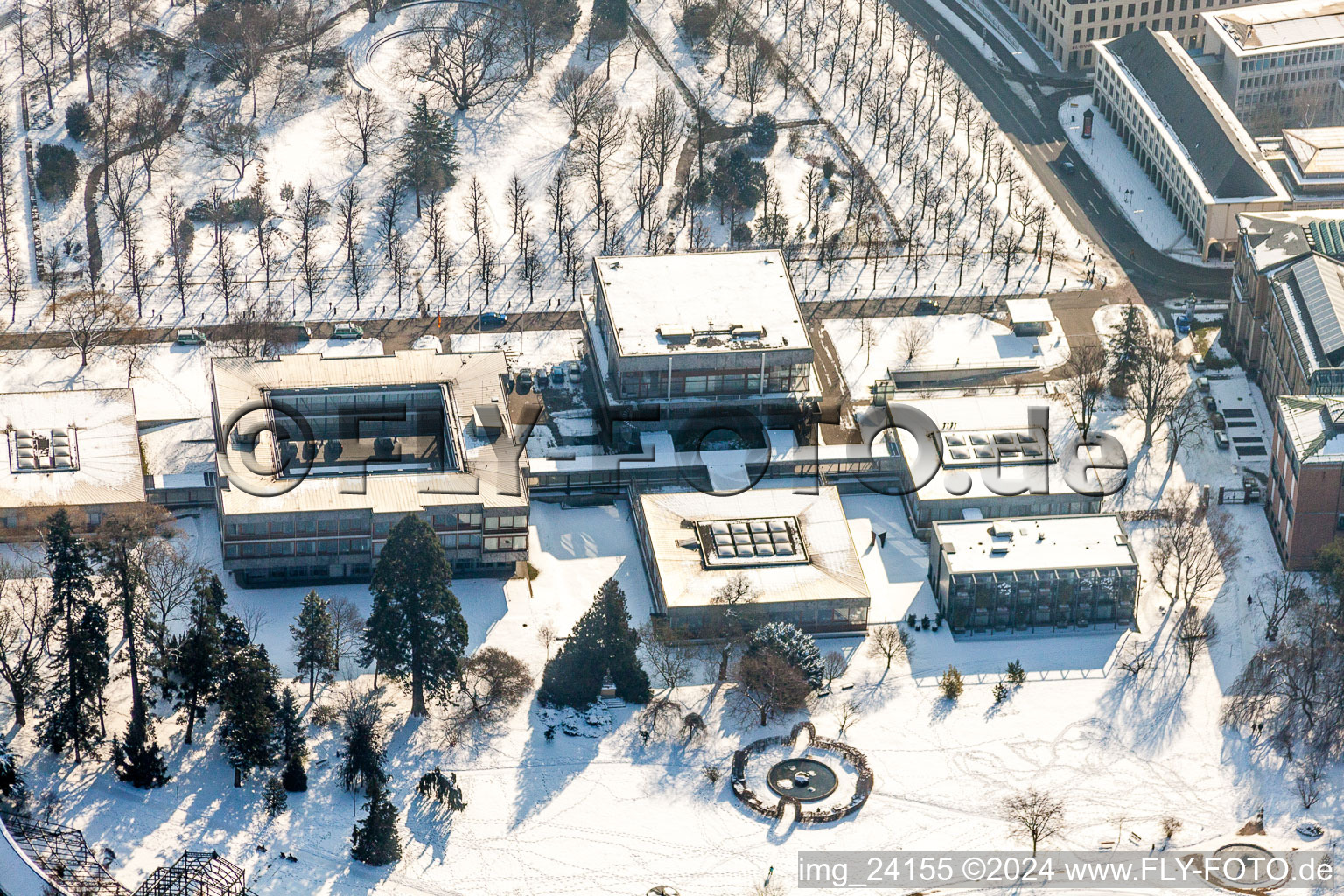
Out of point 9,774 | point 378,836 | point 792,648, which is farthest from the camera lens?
point 792,648

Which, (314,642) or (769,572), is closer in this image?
(314,642)

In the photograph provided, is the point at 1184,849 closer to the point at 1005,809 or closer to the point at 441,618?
the point at 1005,809

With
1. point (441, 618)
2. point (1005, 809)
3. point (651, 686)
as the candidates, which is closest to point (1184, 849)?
point (1005, 809)

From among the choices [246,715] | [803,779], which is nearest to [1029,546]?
[803,779]

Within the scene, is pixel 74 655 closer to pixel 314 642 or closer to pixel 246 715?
pixel 246 715

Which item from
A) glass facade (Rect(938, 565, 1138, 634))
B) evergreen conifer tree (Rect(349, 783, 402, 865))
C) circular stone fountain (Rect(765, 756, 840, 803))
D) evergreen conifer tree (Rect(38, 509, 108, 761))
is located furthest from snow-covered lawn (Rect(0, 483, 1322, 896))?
circular stone fountain (Rect(765, 756, 840, 803))

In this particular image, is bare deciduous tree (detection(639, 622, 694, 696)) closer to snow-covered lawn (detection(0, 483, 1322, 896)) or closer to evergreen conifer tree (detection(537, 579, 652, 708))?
snow-covered lawn (detection(0, 483, 1322, 896))

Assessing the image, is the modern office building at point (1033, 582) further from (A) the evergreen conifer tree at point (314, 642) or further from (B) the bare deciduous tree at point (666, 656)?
(A) the evergreen conifer tree at point (314, 642)

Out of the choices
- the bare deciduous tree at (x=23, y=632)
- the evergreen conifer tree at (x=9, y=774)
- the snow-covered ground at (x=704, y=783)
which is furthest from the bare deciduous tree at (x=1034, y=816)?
the bare deciduous tree at (x=23, y=632)
